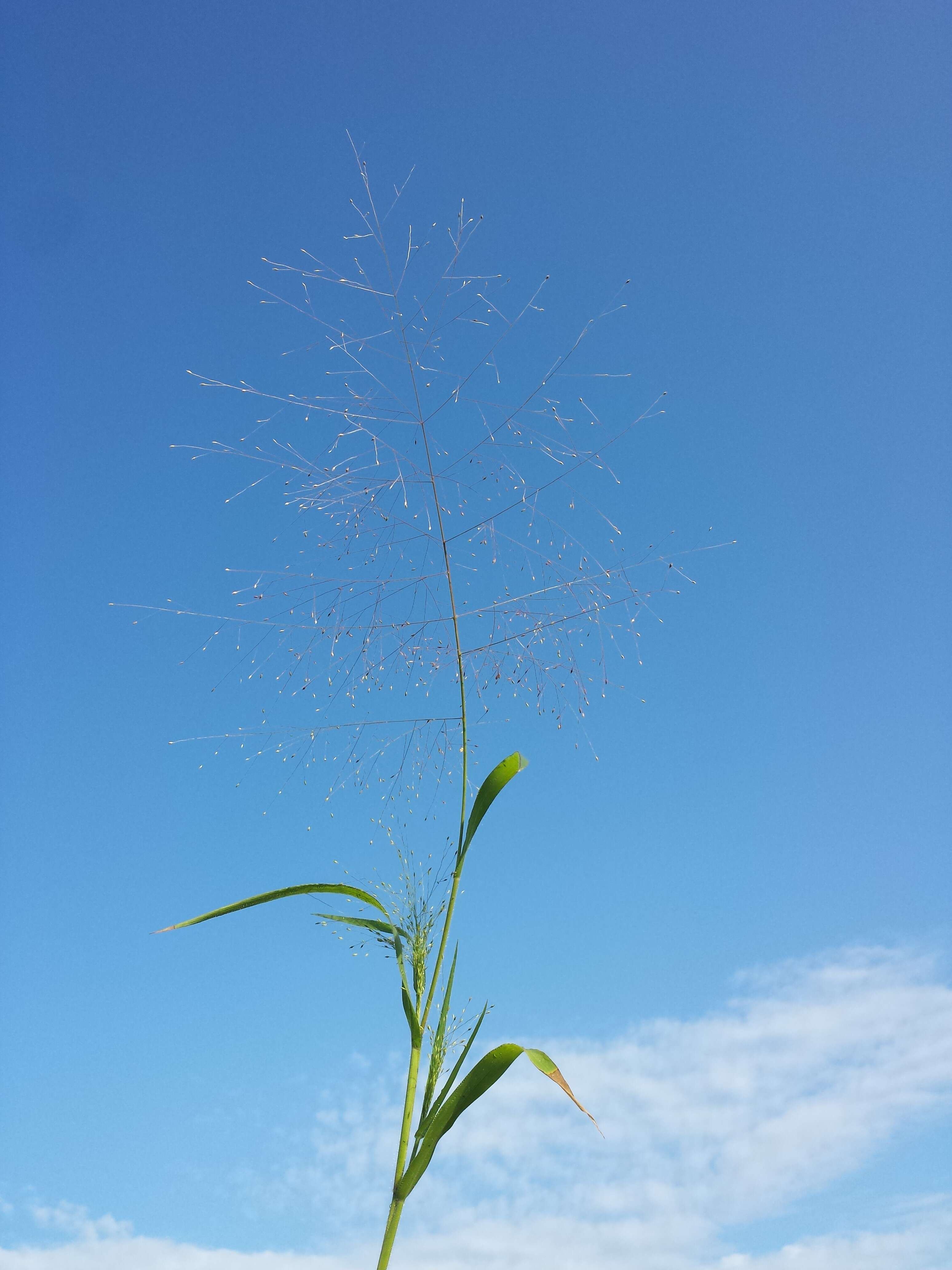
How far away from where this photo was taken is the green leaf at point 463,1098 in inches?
78.0

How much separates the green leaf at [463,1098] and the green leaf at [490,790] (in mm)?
456

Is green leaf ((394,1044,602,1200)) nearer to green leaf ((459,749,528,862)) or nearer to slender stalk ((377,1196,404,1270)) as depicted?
slender stalk ((377,1196,404,1270))

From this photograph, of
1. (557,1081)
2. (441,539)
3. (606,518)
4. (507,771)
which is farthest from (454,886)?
(606,518)

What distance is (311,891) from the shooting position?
7.40 feet

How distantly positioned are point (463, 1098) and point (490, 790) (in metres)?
0.66

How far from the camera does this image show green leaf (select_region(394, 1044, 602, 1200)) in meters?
1.98

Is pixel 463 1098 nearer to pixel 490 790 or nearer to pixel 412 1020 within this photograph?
pixel 412 1020

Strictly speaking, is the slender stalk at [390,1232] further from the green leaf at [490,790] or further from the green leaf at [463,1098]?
the green leaf at [490,790]

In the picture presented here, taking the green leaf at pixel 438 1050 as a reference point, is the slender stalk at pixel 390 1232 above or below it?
below

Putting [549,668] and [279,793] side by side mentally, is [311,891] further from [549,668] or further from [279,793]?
[549,668]

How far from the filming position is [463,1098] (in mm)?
2008

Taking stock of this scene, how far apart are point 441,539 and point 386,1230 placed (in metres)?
1.62

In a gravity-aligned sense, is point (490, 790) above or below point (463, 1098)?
above

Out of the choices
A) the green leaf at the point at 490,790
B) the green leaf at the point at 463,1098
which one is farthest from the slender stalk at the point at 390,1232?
the green leaf at the point at 490,790
